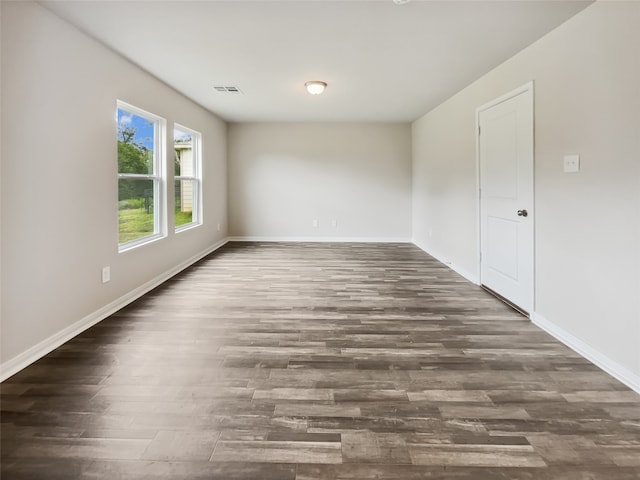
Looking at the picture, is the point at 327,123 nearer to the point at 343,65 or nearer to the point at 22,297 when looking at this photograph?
the point at 343,65

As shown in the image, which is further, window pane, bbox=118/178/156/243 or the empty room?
window pane, bbox=118/178/156/243

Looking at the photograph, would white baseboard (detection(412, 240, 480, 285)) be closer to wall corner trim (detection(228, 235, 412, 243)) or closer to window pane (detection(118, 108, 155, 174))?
wall corner trim (detection(228, 235, 412, 243))

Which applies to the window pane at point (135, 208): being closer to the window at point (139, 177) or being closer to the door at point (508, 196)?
the window at point (139, 177)

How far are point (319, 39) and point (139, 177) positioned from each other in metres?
2.34

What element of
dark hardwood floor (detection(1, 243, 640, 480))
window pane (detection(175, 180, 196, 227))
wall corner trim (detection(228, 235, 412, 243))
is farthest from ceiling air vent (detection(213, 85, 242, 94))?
wall corner trim (detection(228, 235, 412, 243))

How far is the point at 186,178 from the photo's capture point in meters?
5.46

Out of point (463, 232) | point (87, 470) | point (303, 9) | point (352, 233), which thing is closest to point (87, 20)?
point (303, 9)

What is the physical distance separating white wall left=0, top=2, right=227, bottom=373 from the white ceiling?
0.28m

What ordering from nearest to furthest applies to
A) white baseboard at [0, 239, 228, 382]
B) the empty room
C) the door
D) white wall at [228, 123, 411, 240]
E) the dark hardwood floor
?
the dark hardwood floor
the empty room
white baseboard at [0, 239, 228, 382]
the door
white wall at [228, 123, 411, 240]

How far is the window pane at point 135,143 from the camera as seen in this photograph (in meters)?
3.61

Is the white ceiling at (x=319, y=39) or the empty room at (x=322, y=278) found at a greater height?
the white ceiling at (x=319, y=39)

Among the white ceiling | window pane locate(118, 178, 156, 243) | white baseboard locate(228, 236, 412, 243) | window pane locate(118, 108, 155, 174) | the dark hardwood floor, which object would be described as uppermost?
the white ceiling

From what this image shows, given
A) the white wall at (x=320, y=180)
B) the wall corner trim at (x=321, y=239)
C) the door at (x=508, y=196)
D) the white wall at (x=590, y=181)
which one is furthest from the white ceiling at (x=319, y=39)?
the wall corner trim at (x=321, y=239)

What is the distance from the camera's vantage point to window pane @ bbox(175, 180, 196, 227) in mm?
5191
